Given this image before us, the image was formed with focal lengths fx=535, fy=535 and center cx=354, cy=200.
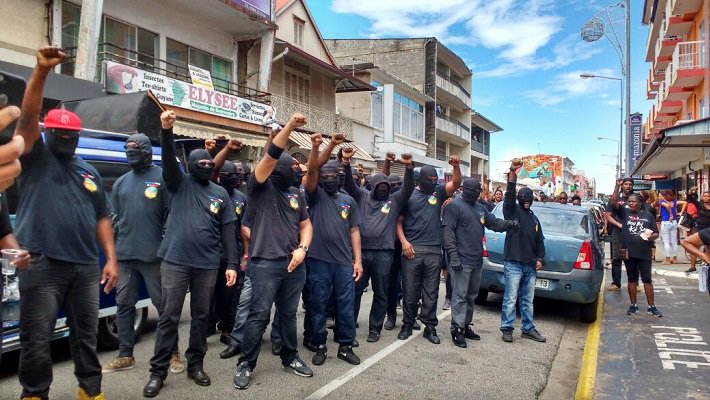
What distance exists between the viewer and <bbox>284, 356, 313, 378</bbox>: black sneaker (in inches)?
179

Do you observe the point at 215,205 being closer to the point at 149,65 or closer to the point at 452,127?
the point at 149,65

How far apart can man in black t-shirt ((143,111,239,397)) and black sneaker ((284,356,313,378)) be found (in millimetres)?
716

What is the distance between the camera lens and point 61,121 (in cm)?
342

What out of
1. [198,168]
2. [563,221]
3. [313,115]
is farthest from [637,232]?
[313,115]

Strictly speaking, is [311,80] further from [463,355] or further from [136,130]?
[463,355]

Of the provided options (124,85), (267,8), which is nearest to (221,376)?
(124,85)

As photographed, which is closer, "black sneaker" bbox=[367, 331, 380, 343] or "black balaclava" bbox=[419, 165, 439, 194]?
"black sneaker" bbox=[367, 331, 380, 343]

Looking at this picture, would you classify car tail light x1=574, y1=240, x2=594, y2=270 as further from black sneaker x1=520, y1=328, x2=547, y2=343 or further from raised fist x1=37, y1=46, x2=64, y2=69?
raised fist x1=37, y1=46, x2=64, y2=69

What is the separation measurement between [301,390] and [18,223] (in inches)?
92.6

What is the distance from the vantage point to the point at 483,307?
7.96 metres

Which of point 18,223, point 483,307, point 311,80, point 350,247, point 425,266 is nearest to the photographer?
point 18,223

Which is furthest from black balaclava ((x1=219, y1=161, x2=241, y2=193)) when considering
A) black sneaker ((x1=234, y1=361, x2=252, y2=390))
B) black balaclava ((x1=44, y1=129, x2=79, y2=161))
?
black balaclava ((x1=44, y1=129, x2=79, y2=161))

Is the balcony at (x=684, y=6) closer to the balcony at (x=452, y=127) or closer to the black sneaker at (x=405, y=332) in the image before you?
the balcony at (x=452, y=127)

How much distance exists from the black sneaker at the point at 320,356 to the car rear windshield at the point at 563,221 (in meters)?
3.97
